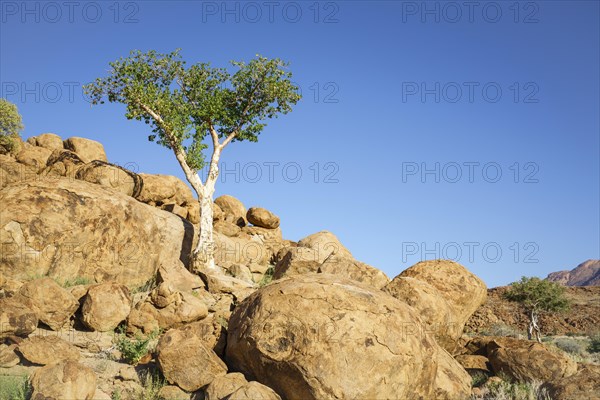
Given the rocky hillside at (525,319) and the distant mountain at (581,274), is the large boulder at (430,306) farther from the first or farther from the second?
the distant mountain at (581,274)

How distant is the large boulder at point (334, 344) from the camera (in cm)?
919

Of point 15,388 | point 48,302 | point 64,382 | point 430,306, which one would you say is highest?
point 430,306

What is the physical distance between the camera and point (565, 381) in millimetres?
11141

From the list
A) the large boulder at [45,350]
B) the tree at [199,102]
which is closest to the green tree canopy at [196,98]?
the tree at [199,102]

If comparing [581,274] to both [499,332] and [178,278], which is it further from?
[178,278]

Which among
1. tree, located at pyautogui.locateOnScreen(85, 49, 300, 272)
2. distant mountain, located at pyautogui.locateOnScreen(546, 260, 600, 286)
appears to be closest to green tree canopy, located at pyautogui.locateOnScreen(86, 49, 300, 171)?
tree, located at pyautogui.locateOnScreen(85, 49, 300, 272)

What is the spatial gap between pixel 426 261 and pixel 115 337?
9.59 m

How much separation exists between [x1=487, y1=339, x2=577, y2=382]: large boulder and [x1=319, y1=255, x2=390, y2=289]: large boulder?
403cm

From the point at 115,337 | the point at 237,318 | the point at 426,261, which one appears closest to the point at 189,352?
the point at 237,318

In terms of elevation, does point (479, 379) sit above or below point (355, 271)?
below

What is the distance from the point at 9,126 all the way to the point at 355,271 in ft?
85.8

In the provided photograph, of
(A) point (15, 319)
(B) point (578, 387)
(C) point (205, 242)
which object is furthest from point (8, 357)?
(C) point (205, 242)

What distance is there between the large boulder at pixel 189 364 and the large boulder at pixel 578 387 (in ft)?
22.4

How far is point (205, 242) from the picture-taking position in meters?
24.5
